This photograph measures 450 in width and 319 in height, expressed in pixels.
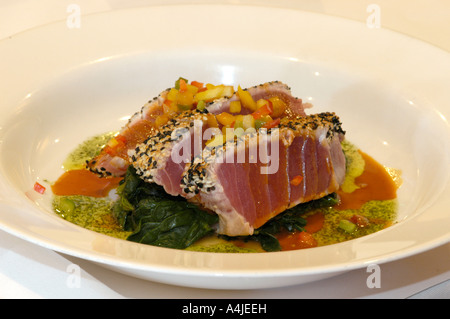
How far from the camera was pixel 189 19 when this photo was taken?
5141 mm

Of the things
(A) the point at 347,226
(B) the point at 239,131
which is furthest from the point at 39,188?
(A) the point at 347,226

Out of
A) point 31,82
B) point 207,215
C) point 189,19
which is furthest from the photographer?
point 189,19

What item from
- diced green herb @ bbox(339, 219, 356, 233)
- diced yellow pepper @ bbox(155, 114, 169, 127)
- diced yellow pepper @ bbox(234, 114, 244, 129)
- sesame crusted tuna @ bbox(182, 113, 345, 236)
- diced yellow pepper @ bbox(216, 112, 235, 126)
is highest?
diced yellow pepper @ bbox(155, 114, 169, 127)

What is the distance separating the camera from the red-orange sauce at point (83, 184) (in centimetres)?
396

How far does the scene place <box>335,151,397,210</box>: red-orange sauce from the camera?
153 inches

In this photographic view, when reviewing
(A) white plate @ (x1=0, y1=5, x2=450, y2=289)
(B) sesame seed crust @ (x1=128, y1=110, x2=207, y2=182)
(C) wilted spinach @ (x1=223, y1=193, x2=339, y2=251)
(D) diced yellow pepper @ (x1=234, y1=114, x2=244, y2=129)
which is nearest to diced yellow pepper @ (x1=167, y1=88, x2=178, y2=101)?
(B) sesame seed crust @ (x1=128, y1=110, x2=207, y2=182)

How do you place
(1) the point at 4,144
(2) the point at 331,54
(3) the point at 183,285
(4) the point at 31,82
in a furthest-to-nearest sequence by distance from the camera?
(2) the point at 331,54, (4) the point at 31,82, (1) the point at 4,144, (3) the point at 183,285

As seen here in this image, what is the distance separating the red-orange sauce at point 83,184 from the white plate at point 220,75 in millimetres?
136

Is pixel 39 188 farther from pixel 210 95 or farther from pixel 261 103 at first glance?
pixel 261 103

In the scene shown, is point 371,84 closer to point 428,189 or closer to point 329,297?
point 428,189

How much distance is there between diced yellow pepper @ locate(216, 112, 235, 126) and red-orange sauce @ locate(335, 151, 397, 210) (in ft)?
3.21

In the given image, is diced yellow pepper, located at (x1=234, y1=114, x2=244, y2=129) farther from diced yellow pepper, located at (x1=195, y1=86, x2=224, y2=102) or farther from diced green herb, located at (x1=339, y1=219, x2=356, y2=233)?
diced green herb, located at (x1=339, y1=219, x2=356, y2=233)

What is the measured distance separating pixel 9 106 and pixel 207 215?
1758 mm

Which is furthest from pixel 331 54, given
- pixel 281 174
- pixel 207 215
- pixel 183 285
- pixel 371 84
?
pixel 183 285
